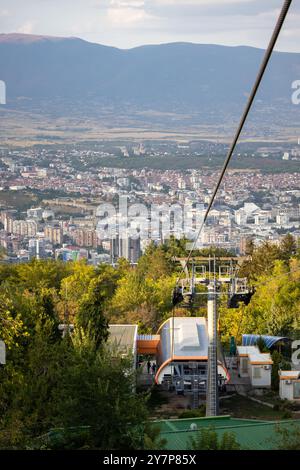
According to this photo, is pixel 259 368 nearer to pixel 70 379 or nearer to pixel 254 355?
pixel 254 355

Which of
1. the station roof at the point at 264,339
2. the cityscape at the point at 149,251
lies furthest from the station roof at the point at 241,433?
the station roof at the point at 264,339

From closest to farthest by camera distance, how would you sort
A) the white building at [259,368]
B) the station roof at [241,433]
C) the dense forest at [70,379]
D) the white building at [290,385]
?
the dense forest at [70,379] < the station roof at [241,433] < the white building at [290,385] < the white building at [259,368]

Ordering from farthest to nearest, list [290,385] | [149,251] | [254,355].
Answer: [149,251]
[254,355]
[290,385]

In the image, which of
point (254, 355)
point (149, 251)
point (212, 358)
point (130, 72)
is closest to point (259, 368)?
point (254, 355)

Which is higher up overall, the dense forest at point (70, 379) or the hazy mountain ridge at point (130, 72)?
the hazy mountain ridge at point (130, 72)

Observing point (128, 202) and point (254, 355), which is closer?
point (254, 355)

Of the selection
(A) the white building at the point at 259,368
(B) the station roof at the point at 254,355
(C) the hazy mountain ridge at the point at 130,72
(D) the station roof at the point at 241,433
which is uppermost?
(C) the hazy mountain ridge at the point at 130,72

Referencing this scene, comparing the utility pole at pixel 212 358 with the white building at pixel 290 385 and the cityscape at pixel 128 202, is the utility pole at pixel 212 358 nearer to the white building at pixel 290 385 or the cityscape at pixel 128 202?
the white building at pixel 290 385

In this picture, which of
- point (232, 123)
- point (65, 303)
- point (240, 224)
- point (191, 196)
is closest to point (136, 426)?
point (65, 303)
